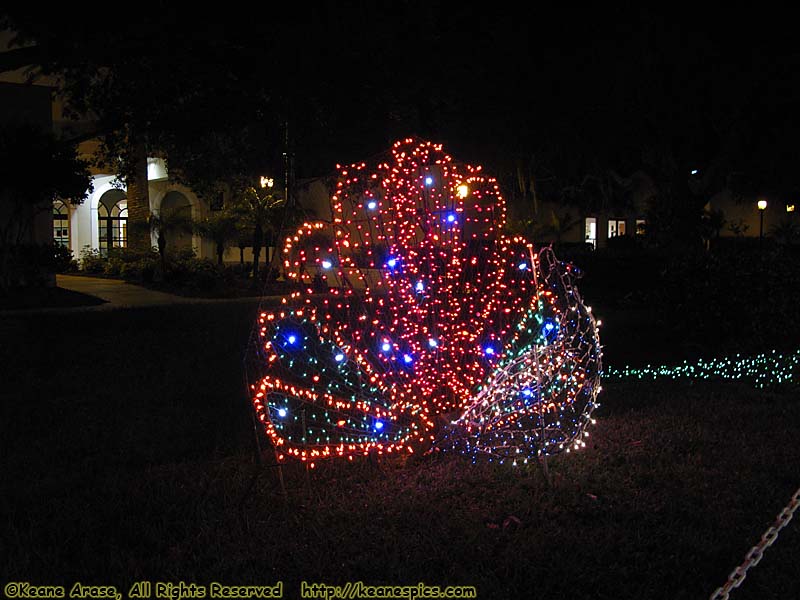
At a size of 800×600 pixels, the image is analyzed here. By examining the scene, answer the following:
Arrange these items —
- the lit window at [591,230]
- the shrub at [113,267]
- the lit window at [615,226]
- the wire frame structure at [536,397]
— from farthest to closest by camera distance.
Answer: the lit window at [615,226] → the lit window at [591,230] → the shrub at [113,267] → the wire frame structure at [536,397]

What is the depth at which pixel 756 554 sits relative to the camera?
349 cm

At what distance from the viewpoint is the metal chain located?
3203 mm

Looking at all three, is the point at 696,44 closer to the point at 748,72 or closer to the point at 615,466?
the point at 748,72

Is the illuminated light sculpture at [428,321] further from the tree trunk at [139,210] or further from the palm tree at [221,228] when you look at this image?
the tree trunk at [139,210]

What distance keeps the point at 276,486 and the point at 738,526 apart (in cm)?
251

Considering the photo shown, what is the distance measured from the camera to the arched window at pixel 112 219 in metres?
27.8

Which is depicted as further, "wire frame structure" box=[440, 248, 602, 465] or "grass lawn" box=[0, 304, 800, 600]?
"wire frame structure" box=[440, 248, 602, 465]

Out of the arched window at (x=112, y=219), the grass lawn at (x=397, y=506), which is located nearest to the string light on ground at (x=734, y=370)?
the grass lawn at (x=397, y=506)

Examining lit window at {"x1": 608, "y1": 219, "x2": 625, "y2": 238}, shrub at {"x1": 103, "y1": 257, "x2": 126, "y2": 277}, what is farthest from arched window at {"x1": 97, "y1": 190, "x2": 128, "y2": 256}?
lit window at {"x1": 608, "y1": 219, "x2": 625, "y2": 238}

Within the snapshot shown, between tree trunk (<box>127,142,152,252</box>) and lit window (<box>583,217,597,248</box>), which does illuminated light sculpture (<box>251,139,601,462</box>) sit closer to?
tree trunk (<box>127,142,152,252</box>)

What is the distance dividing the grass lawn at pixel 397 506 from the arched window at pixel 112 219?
22.1 metres

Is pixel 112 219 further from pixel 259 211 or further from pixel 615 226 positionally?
pixel 615 226

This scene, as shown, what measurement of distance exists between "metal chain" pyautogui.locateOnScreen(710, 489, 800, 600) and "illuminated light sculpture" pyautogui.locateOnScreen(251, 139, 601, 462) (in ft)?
4.48

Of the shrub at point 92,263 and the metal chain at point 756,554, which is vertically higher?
the shrub at point 92,263
